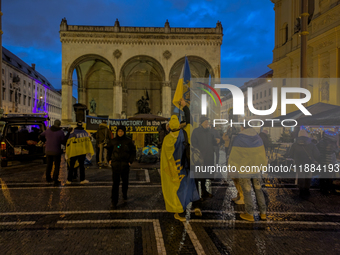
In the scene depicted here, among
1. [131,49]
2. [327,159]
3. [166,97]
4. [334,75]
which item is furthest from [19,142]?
[131,49]

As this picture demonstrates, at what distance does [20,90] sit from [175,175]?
4945cm

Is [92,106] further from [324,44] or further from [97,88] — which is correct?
[324,44]

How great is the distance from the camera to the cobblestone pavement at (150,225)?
340 centimetres

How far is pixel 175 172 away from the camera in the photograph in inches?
172

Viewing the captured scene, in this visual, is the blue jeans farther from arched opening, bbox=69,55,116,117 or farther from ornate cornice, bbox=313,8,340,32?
arched opening, bbox=69,55,116,117

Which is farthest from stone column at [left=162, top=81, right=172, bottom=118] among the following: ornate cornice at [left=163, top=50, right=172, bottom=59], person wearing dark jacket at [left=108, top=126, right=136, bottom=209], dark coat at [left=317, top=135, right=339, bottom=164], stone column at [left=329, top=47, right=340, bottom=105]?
person wearing dark jacket at [left=108, top=126, right=136, bottom=209]

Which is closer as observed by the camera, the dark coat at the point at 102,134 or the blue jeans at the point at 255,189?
the blue jeans at the point at 255,189

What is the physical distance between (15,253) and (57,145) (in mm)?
4377

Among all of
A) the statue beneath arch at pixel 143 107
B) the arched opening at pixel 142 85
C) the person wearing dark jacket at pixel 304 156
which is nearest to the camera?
the person wearing dark jacket at pixel 304 156

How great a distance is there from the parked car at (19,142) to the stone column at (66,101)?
17933 millimetres

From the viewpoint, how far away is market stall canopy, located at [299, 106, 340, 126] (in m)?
7.00

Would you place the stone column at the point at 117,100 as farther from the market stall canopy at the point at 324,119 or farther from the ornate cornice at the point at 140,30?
the market stall canopy at the point at 324,119

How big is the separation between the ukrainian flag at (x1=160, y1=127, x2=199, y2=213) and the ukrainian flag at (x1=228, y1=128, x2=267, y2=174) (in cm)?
95

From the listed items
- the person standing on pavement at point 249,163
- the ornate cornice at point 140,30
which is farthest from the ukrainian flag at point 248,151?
the ornate cornice at point 140,30
